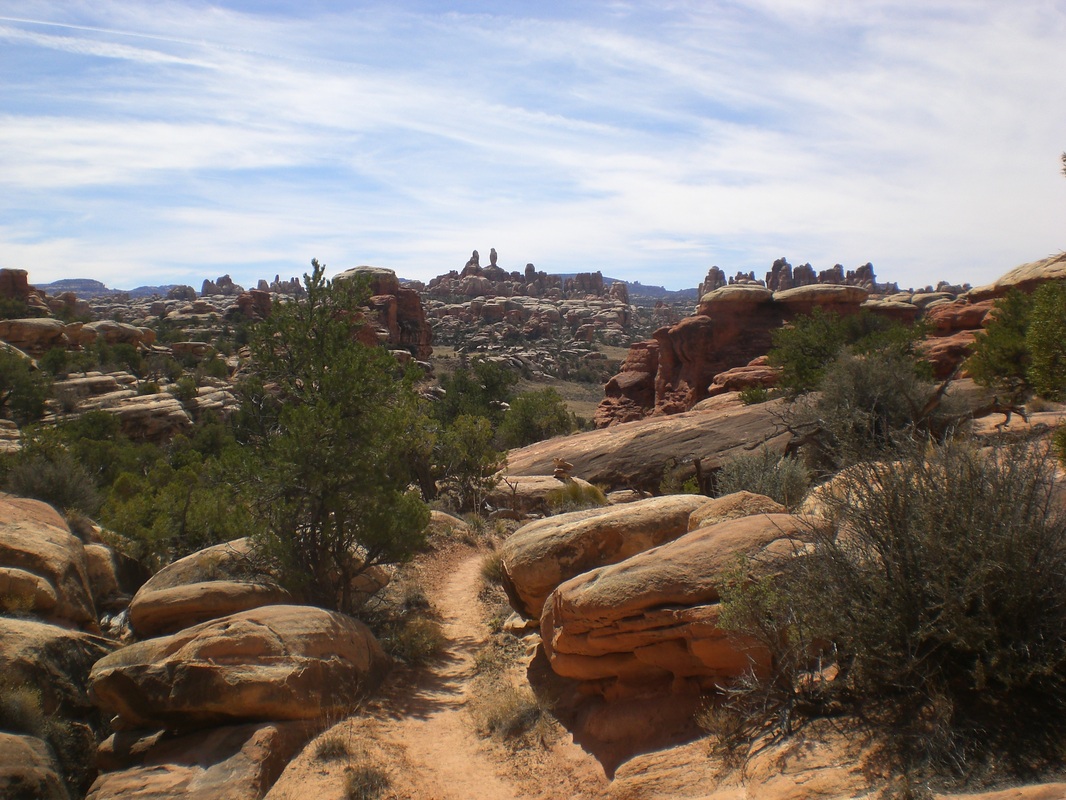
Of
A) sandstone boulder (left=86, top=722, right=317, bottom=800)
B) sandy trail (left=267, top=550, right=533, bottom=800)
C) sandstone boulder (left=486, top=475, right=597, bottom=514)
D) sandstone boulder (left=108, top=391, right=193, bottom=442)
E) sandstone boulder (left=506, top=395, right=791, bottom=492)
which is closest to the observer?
sandstone boulder (left=86, top=722, right=317, bottom=800)

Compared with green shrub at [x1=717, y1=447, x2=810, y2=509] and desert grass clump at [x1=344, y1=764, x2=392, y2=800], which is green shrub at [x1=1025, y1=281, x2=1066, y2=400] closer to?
green shrub at [x1=717, y1=447, x2=810, y2=509]

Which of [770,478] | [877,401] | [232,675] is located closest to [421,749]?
[232,675]

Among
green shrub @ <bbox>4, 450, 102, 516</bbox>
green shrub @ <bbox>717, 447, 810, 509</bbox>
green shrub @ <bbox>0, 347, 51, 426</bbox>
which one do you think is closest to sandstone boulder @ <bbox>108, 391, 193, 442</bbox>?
green shrub @ <bbox>0, 347, 51, 426</bbox>

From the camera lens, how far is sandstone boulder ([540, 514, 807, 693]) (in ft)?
20.5

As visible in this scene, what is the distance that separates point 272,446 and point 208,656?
3179 mm

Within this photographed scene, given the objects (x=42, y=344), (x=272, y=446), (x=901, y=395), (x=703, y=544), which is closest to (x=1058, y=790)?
(x=703, y=544)

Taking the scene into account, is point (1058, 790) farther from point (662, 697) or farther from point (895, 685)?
point (662, 697)

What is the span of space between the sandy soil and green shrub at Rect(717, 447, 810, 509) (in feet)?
18.2

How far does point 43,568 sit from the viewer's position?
356 inches

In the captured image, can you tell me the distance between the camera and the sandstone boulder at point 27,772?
5.62 m

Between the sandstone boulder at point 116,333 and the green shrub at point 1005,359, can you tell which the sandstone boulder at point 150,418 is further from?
the green shrub at point 1005,359

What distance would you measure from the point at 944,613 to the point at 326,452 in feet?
24.3

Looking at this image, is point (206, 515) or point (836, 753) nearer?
point (836, 753)

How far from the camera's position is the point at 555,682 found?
8094 millimetres
